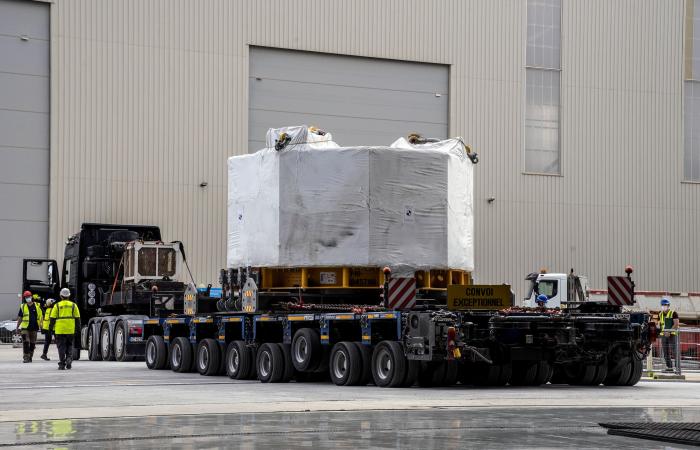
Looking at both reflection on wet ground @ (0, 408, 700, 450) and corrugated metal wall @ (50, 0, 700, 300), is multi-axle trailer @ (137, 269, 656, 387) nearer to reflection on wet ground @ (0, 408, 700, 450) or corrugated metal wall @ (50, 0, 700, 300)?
reflection on wet ground @ (0, 408, 700, 450)

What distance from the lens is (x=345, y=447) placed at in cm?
1116

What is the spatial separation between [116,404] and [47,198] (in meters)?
28.3

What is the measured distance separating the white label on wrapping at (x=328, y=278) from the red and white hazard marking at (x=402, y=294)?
8.30ft

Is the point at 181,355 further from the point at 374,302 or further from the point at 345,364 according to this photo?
the point at 345,364

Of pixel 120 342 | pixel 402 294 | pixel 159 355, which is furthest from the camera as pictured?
pixel 120 342

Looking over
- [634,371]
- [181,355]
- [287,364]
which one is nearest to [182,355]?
[181,355]

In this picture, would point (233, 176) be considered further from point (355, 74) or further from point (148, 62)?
point (355, 74)

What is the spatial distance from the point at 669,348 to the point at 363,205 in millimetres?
8349

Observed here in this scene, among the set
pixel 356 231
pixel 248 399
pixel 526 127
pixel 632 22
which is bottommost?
pixel 248 399

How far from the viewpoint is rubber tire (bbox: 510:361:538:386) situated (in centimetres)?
2112

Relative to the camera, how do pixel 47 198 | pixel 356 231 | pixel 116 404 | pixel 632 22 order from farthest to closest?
pixel 632 22, pixel 47 198, pixel 356 231, pixel 116 404

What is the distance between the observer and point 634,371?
70.7 ft

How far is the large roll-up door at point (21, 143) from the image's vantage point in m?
42.8

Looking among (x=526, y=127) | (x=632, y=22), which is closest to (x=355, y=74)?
(x=526, y=127)
